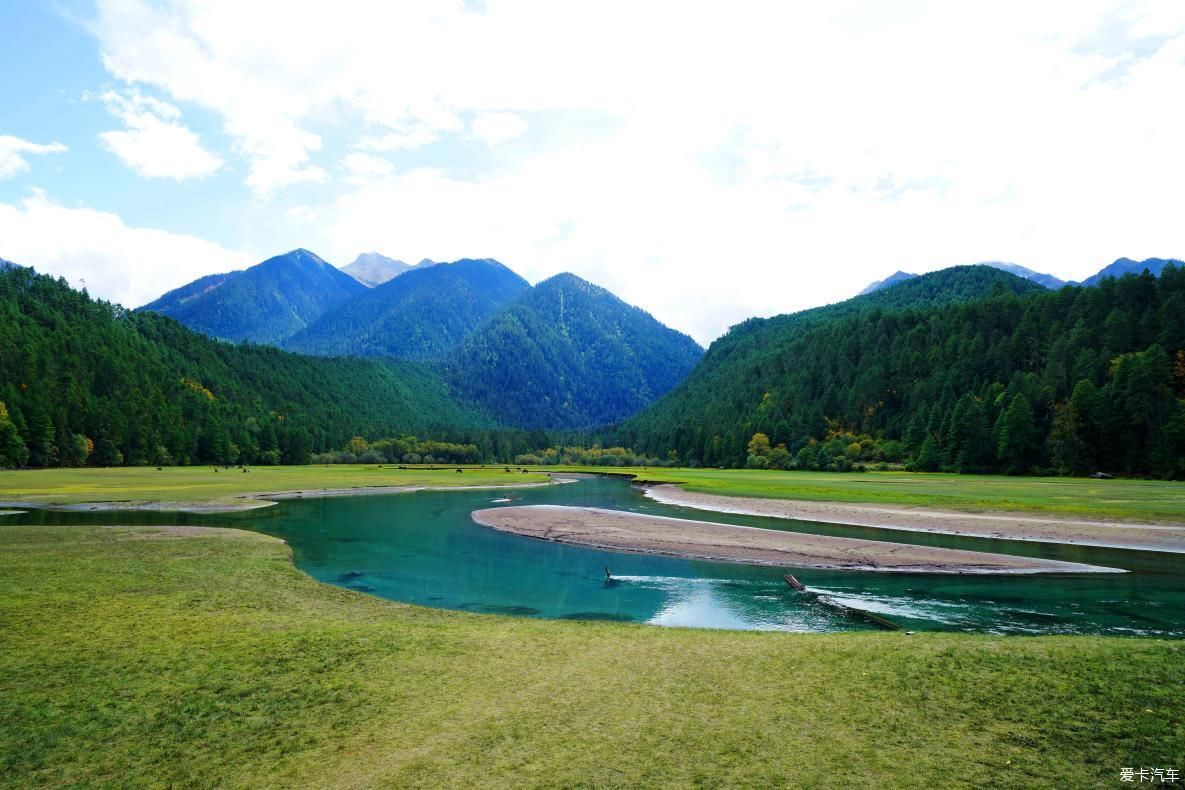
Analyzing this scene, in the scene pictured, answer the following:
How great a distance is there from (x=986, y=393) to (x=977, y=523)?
272 ft

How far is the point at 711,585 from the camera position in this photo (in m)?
25.4

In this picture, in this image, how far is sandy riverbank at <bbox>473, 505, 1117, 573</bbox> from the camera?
2889cm

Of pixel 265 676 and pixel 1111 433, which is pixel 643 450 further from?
pixel 265 676

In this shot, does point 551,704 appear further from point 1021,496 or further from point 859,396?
point 859,396

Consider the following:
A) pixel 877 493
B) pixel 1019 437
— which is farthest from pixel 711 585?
pixel 1019 437

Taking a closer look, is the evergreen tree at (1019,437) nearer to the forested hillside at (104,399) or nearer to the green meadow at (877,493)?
the green meadow at (877,493)

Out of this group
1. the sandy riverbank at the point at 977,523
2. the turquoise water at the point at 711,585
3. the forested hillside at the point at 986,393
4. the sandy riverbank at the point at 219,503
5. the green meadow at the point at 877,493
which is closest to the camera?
the turquoise water at the point at 711,585

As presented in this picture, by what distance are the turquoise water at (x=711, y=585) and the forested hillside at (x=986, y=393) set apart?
5996 cm

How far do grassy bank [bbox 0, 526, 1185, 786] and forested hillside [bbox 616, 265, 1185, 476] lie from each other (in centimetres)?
8000

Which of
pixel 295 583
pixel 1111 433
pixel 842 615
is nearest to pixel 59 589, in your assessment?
pixel 295 583

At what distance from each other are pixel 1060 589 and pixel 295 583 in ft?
97.6

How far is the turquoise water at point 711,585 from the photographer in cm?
1988

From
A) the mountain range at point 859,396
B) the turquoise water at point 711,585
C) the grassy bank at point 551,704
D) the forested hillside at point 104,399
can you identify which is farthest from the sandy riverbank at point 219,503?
the mountain range at point 859,396

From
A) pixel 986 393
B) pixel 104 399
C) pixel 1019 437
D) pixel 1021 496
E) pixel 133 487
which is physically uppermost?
pixel 104 399
